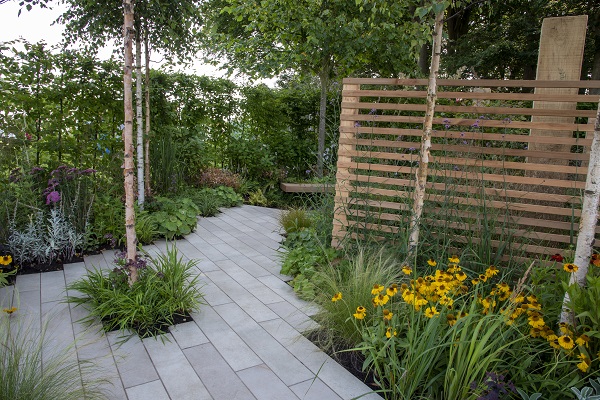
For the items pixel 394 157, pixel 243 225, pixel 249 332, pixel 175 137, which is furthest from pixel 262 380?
pixel 175 137

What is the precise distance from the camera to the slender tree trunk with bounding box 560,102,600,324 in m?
1.87

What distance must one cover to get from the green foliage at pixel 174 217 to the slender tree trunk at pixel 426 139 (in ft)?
8.97

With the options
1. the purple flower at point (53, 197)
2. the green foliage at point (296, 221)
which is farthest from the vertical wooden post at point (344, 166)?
the purple flower at point (53, 197)

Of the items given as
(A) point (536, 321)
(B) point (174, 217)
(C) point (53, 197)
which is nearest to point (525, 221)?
(A) point (536, 321)

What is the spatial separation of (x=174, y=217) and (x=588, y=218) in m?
3.96

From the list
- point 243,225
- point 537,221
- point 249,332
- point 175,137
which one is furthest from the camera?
point 175,137

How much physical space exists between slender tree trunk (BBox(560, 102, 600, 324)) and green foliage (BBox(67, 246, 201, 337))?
7.55 ft

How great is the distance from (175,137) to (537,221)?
16.4ft

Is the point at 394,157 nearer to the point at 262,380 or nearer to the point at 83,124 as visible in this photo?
the point at 262,380

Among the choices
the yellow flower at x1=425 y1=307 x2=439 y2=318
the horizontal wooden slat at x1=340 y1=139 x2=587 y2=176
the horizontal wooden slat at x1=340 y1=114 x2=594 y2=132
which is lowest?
the yellow flower at x1=425 y1=307 x2=439 y2=318

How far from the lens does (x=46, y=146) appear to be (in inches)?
161

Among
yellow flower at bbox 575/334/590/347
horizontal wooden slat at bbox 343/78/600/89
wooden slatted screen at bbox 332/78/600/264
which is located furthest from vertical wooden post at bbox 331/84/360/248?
yellow flower at bbox 575/334/590/347

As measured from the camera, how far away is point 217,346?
2402 mm

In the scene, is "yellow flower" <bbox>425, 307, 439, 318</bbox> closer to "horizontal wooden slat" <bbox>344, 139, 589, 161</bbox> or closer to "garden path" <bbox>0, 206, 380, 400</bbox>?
"garden path" <bbox>0, 206, 380, 400</bbox>
